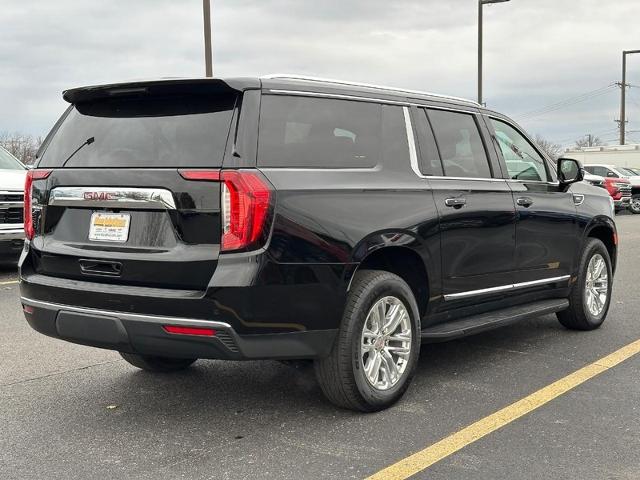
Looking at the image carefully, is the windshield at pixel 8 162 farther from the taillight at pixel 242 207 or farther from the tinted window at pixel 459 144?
the taillight at pixel 242 207

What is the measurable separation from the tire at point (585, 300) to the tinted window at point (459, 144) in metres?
1.54

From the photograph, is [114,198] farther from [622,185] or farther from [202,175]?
[622,185]

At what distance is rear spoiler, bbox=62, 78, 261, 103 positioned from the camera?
3816 millimetres

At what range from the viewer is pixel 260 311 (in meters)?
3.67

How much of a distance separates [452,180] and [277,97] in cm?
146

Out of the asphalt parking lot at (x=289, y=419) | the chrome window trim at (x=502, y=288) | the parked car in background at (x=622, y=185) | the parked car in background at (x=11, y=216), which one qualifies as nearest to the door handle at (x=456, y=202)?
the chrome window trim at (x=502, y=288)

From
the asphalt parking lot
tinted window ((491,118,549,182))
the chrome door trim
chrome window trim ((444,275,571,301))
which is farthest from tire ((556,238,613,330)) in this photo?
the chrome door trim

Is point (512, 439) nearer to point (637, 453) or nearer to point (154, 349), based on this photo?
point (637, 453)

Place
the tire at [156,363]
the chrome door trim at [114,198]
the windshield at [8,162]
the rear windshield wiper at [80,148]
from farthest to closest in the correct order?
1. the windshield at [8,162]
2. the tire at [156,363]
3. the rear windshield wiper at [80,148]
4. the chrome door trim at [114,198]

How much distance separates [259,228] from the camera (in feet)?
11.9

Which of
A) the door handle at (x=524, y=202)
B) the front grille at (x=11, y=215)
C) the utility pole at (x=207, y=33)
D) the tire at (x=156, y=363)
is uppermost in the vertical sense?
the utility pole at (x=207, y=33)

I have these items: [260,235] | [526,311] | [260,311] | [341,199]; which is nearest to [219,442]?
[260,311]

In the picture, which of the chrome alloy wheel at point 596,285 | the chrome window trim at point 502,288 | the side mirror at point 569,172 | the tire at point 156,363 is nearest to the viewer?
the chrome window trim at point 502,288

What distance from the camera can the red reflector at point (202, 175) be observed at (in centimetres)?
369
